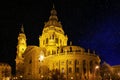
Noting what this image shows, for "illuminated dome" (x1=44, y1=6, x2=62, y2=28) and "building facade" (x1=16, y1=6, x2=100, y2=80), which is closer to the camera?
"building facade" (x1=16, y1=6, x2=100, y2=80)

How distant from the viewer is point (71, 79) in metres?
94.0

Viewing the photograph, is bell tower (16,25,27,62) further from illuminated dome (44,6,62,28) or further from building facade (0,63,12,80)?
illuminated dome (44,6,62,28)

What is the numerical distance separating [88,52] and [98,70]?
6405 mm

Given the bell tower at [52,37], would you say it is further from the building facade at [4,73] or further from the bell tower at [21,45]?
the building facade at [4,73]

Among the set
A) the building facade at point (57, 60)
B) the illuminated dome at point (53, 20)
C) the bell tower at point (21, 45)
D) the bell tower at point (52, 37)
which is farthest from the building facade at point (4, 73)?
the illuminated dome at point (53, 20)

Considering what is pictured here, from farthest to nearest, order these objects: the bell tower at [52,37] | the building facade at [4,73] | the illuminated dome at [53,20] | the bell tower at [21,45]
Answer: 1. the bell tower at [21,45]
2. the illuminated dome at [53,20]
3. the bell tower at [52,37]
4. the building facade at [4,73]

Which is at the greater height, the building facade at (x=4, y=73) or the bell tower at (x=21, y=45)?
the bell tower at (x=21, y=45)

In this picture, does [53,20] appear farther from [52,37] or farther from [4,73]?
[4,73]

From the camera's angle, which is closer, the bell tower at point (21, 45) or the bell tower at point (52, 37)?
the bell tower at point (52, 37)

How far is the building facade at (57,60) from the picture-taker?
98.0 metres

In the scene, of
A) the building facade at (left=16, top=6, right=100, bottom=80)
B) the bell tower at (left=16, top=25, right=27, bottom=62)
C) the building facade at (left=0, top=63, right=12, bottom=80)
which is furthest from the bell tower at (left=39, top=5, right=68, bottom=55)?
the building facade at (left=0, top=63, right=12, bottom=80)

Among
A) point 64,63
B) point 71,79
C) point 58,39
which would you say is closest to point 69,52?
point 64,63

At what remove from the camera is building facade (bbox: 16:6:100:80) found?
9800 cm

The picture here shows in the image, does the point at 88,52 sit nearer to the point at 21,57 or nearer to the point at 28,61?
the point at 28,61
